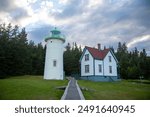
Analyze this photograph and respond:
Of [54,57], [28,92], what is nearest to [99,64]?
[54,57]

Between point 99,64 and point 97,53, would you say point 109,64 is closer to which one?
point 99,64

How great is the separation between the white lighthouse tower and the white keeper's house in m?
3.70

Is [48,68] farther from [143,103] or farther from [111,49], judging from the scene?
[143,103]

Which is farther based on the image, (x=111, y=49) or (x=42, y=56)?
(x=42, y=56)

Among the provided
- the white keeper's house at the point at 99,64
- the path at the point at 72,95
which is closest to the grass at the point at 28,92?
the path at the point at 72,95

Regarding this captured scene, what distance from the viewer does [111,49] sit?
20.6 metres

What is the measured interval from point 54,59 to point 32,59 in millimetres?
8245

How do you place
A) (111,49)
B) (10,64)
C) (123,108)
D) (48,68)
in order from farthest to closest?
(111,49) → (10,64) → (48,68) → (123,108)

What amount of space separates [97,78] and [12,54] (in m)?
6.85

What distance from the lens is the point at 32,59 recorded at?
78.8 ft

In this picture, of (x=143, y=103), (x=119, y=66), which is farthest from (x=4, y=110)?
(x=119, y=66)

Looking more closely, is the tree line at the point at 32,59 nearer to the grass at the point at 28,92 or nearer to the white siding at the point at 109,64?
the white siding at the point at 109,64

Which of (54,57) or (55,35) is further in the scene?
(55,35)

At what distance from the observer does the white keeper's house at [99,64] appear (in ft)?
64.1
